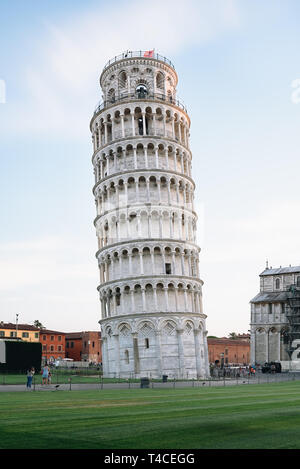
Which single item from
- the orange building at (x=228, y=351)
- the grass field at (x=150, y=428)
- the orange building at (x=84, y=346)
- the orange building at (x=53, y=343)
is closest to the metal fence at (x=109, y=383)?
the grass field at (x=150, y=428)

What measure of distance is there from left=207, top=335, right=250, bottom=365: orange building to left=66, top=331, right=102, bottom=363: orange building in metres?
30.3

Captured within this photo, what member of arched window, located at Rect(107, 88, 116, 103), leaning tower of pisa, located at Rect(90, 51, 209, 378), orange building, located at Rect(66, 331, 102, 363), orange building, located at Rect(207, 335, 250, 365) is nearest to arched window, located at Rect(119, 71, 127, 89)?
leaning tower of pisa, located at Rect(90, 51, 209, 378)

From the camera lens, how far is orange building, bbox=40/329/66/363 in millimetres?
134625

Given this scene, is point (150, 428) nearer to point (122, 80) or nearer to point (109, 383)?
point (109, 383)

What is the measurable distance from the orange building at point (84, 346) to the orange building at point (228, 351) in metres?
30.3

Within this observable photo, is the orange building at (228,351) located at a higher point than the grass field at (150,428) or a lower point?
lower

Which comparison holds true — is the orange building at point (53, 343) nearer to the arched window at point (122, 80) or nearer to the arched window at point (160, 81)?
the arched window at point (122, 80)

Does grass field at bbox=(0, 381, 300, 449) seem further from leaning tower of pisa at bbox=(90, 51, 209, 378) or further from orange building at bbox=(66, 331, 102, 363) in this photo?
orange building at bbox=(66, 331, 102, 363)

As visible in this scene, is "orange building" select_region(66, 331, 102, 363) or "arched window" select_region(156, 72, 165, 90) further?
"orange building" select_region(66, 331, 102, 363)

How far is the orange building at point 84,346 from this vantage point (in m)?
138

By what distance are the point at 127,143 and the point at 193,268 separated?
18887 millimetres

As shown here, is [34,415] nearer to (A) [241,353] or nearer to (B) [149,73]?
(B) [149,73]
